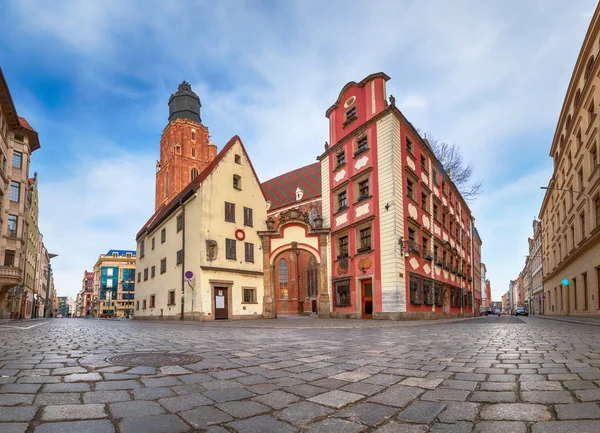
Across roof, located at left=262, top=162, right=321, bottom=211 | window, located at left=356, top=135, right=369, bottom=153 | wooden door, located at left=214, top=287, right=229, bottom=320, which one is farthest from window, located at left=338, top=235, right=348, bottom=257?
roof, located at left=262, top=162, right=321, bottom=211

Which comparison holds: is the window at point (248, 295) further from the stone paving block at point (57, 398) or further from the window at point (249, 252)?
the stone paving block at point (57, 398)

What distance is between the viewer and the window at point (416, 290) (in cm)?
2556

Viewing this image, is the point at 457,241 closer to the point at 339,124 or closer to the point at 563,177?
the point at 563,177

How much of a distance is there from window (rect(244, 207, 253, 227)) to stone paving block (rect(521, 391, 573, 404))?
27.1 metres

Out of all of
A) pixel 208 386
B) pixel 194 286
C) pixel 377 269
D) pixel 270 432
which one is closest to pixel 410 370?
pixel 208 386

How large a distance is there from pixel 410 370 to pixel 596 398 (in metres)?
2.03

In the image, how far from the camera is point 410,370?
17.1ft

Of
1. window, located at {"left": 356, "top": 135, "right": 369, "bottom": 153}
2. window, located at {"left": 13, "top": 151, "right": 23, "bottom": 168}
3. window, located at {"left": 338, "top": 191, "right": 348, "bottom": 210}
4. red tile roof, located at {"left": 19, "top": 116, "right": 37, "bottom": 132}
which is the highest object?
red tile roof, located at {"left": 19, "top": 116, "right": 37, "bottom": 132}

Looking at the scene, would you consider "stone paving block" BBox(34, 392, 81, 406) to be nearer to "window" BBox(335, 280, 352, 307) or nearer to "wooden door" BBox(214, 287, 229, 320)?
"wooden door" BBox(214, 287, 229, 320)

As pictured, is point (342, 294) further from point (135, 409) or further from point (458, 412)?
point (135, 409)

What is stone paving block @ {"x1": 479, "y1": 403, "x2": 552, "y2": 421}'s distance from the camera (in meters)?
3.06

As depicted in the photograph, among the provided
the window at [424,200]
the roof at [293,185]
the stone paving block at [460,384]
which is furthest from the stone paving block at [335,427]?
the roof at [293,185]

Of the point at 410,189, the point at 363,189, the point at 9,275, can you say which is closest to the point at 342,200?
the point at 363,189

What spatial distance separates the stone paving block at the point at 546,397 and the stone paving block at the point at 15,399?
4105 millimetres
